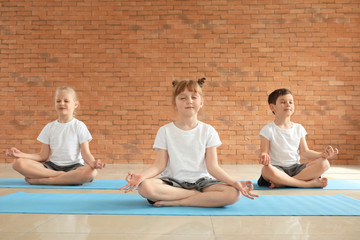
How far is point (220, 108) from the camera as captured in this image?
536 centimetres

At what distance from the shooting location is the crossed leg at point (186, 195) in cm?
200

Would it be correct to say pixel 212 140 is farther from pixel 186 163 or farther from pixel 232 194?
pixel 232 194

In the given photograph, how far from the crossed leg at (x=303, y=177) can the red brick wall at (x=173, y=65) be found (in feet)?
7.69

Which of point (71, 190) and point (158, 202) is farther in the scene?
point (71, 190)

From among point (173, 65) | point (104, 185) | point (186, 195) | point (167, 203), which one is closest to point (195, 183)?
point (186, 195)

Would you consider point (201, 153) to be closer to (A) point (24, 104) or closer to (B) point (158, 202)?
(B) point (158, 202)

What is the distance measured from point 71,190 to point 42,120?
2943mm

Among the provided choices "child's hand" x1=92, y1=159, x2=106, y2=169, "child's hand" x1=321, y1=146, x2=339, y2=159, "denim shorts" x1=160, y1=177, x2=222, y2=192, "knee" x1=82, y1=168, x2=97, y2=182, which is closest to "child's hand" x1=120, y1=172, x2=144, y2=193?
"denim shorts" x1=160, y1=177, x2=222, y2=192

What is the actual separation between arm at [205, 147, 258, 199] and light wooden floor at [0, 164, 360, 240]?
0.17m

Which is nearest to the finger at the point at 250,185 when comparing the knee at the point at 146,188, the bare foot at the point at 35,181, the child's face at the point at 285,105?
the knee at the point at 146,188

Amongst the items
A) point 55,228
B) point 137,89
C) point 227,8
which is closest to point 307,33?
point 227,8

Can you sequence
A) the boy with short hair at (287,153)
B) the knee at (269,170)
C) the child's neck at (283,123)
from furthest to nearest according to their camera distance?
the child's neck at (283,123)
the boy with short hair at (287,153)
the knee at (269,170)

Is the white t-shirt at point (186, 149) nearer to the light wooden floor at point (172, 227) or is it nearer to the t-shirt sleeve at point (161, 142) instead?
the t-shirt sleeve at point (161, 142)

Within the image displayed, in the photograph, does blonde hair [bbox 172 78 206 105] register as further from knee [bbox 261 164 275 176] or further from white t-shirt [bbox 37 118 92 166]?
white t-shirt [bbox 37 118 92 166]
